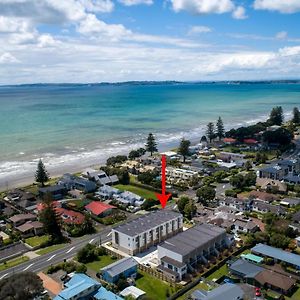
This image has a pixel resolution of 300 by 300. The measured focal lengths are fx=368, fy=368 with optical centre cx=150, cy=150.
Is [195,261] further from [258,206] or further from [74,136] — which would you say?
[74,136]

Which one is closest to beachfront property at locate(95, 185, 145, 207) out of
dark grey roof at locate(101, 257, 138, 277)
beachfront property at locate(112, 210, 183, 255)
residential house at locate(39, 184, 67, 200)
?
residential house at locate(39, 184, 67, 200)

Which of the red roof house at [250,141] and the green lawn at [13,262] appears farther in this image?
the red roof house at [250,141]

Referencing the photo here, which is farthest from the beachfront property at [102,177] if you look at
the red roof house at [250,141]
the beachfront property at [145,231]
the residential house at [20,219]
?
the red roof house at [250,141]

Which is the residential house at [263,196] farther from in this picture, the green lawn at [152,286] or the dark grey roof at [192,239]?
the green lawn at [152,286]

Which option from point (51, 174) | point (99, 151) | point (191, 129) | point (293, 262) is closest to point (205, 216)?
point (293, 262)

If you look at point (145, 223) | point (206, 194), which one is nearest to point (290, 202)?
point (206, 194)

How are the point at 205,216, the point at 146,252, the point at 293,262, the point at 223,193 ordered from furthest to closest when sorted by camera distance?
the point at 223,193 → the point at 205,216 → the point at 146,252 → the point at 293,262

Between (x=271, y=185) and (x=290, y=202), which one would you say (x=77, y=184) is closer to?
(x=271, y=185)
